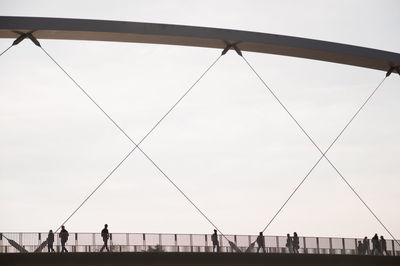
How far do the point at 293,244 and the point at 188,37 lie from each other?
28.0 feet

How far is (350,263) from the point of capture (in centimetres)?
3812

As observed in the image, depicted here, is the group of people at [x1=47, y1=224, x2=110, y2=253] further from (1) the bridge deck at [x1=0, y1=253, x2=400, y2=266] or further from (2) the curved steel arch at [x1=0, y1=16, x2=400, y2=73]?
(2) the curved steel arch at [x1=0, y1=16, x2=400, y2=73]

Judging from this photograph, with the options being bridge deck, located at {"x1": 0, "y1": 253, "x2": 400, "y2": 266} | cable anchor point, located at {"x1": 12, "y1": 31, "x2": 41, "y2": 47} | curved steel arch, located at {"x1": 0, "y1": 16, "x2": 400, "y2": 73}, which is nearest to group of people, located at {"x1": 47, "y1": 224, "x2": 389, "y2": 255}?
bridge deck, located at {"x1": 0, "y1": 253, "x2": 400, "y2": 266}

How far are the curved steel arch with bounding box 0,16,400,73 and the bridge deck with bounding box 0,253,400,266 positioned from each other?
21.4ft

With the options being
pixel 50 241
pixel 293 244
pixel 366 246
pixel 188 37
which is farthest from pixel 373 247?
pixel 50 241

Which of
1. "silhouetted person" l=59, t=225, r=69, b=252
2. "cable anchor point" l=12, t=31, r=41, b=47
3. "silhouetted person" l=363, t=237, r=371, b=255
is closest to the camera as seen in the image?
"cable anchor point" l=12, t=31, r=41, b=47

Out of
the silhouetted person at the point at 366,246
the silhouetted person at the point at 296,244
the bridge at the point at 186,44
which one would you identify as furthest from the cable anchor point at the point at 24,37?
the silhouetted person at the point at 366,246

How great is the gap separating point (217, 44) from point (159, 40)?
216 centimetres

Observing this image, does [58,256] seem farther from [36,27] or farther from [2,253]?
[36,27]

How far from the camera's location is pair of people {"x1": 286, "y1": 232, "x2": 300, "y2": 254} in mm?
36969

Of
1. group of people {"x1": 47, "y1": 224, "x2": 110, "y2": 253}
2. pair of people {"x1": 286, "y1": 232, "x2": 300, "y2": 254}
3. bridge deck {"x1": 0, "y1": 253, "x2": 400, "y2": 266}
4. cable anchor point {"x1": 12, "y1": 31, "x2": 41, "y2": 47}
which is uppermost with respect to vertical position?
cable anchor point {"x1": 12, "y1": 31, "x2": 41, "y2": 47}

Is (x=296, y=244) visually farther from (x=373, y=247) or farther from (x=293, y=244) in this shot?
(x=373, y=247)

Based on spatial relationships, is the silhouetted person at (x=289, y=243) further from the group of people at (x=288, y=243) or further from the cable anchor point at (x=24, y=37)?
the cable anchor point at (x=24, y=37)

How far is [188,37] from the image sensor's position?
1309 inches
